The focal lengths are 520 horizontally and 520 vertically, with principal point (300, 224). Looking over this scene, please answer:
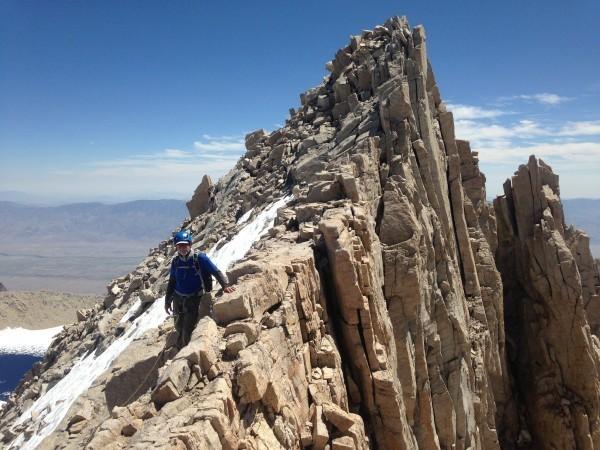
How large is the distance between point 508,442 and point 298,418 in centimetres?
2568

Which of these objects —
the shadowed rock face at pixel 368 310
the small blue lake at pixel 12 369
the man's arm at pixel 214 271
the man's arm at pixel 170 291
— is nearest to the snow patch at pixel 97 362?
the shadowed rock face at pixel 368 310

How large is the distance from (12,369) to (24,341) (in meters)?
39.2

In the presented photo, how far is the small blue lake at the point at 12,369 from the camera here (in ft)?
267

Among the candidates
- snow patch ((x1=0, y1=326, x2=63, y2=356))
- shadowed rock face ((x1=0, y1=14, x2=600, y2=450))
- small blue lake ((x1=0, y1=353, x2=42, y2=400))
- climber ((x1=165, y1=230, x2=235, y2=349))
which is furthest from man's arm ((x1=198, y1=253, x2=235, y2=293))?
snow patch ((x1=0, y1=326, x2=63, y2=356))

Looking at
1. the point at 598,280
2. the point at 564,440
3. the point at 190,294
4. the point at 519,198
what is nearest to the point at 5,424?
the point at 190,294

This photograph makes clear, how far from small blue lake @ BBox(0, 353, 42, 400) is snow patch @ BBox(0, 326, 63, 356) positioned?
11.3 feet

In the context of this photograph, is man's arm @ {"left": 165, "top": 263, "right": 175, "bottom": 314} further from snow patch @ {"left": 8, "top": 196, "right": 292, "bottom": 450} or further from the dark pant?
snow patch @ {"left": 8, "top": 196, "right": 292, "bottom": 450}

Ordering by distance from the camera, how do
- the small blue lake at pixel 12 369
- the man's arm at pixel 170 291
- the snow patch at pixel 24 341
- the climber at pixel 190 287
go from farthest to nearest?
1. the snow patch at pixel 24 341
2. the small blue lake at pixel 12 369
3. the man's arm at pixel 170 291
4. the climber at pixel 190 287

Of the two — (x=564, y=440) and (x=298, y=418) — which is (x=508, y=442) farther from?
(x=298, y=418)

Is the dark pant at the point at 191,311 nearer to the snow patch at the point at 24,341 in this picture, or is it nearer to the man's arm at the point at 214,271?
the man's arm at the point at 214,271

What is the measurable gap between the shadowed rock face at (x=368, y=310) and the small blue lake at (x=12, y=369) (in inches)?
1954

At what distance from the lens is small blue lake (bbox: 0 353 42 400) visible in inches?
3202

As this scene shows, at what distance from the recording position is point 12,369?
94.4 m

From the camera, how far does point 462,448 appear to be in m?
23.2
